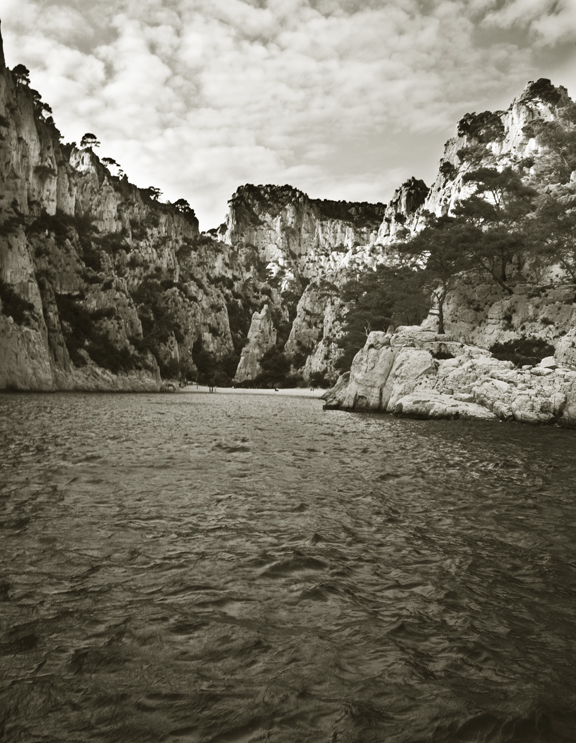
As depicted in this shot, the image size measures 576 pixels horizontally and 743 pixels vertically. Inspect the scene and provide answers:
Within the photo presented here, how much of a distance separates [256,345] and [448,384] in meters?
95.8

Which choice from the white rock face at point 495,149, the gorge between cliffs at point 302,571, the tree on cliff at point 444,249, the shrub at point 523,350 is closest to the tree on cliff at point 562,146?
the tree on cliff at point 444,249

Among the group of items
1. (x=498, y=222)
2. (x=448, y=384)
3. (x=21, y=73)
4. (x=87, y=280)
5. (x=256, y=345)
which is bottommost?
(x=448, y=384)

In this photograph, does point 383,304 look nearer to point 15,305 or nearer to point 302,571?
point 15,305

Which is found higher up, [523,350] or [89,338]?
[523,350]

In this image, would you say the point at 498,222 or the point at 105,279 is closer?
the point at 498,222

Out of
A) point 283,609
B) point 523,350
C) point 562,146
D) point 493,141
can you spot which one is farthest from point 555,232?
point 493,141

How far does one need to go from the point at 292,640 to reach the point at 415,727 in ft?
5.01

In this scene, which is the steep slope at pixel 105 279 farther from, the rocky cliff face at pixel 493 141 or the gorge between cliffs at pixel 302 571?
the gorge between cliffs at pixel 302 571

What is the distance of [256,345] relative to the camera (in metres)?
128

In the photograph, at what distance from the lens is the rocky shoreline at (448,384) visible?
2855cm

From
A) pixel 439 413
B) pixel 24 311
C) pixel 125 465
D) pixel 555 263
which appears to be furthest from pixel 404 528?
pixel 24 311

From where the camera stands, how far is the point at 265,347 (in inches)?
5094

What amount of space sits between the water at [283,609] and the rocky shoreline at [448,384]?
18339 mm

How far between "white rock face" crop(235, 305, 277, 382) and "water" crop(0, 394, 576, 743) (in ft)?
370
